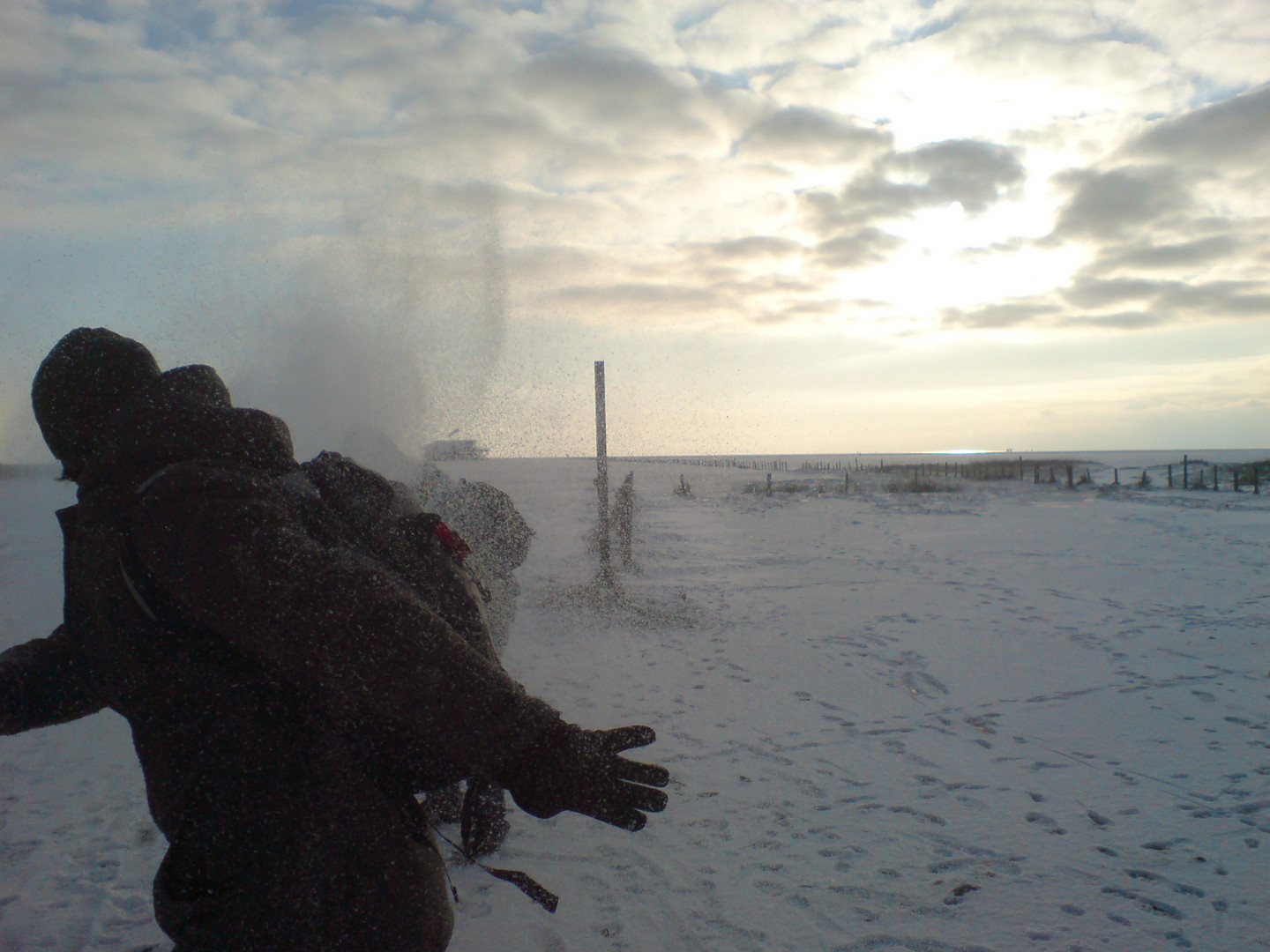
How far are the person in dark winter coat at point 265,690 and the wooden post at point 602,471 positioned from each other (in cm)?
774

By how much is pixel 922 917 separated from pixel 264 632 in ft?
10.2

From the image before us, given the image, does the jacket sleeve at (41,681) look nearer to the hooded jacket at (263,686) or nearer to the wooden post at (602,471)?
the hooded jacket at (263,686)

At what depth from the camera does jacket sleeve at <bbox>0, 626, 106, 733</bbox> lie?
1340 mm

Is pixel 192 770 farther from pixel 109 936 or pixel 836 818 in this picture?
pixel 836 818

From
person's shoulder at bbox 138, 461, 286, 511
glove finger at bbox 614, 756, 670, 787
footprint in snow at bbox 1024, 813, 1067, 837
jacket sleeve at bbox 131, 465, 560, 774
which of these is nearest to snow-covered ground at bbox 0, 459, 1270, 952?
footprint in snow at bbox 1024, 813, 1067, 837

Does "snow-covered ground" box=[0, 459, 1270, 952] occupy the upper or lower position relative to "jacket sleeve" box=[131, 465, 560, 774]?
lower

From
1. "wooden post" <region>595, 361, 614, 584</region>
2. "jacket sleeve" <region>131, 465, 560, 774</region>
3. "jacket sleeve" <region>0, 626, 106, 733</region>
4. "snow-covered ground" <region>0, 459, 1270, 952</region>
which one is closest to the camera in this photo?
"jacket sleeve" <region>131, 465, 560, 774</region>

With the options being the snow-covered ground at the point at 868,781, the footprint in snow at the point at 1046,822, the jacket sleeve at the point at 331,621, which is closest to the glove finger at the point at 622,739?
the jacket sleeve at the point at 331,621

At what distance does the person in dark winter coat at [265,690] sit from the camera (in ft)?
2.88

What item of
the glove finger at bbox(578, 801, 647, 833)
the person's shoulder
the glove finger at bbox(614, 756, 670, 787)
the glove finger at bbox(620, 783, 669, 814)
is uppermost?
the person's shoulder

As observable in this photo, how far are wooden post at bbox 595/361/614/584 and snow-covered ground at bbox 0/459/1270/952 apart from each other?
1.88 feet

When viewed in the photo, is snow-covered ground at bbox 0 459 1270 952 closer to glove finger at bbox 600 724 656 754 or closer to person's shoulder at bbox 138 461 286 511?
glove finger at bbox 600 724 656 754

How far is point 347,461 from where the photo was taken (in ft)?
3.93

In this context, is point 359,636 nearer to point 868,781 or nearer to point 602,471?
point 868,781
